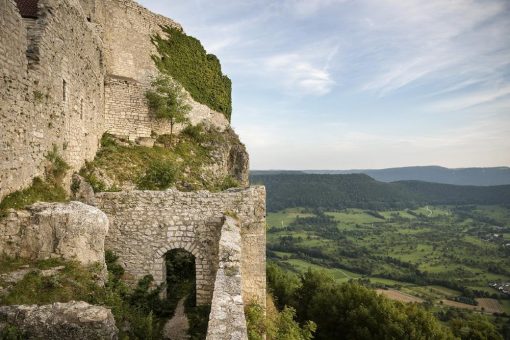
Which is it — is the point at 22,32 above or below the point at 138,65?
below

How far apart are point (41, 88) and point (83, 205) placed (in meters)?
3.72

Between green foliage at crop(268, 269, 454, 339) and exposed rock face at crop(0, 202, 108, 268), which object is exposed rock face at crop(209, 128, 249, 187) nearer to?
green foliage at crop(268, 269, 454, 339)

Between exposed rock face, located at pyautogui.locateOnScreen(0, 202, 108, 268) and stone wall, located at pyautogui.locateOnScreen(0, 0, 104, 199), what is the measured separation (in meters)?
0.86

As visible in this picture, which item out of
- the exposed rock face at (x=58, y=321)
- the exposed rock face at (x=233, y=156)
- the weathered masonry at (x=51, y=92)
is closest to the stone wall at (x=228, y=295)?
the exposed rock face at (x=58, y=321)

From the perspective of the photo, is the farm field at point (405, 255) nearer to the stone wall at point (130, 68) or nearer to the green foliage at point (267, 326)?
the stone wall at point (130, 68)

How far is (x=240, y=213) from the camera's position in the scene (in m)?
11.5

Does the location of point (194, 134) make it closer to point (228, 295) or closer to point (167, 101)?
point (167, 101)

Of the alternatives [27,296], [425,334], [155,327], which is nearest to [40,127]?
[27,296]

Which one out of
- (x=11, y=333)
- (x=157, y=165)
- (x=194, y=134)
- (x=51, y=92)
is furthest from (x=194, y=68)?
(x=11, y=333)

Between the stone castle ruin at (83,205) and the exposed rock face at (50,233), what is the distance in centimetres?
2

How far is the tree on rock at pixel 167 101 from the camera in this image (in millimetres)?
22797

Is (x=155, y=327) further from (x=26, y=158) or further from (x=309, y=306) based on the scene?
(x=309, y=306)

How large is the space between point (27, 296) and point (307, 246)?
134m

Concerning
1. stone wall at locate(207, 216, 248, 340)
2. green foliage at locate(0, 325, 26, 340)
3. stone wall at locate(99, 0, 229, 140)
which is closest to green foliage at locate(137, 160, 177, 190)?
stone wall at locate(99, 0, 229, 140)
